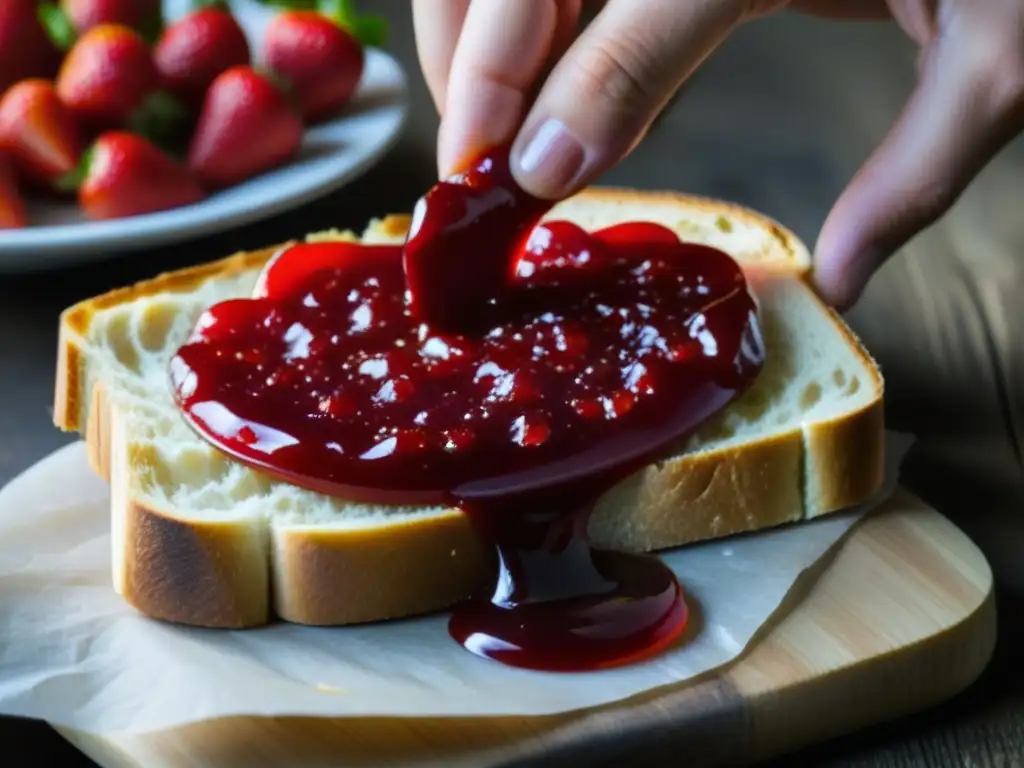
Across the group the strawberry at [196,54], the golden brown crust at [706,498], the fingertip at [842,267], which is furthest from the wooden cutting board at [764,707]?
the strawberry at [196,54]

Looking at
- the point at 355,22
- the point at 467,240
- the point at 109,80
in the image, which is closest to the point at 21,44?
the point at 109,80

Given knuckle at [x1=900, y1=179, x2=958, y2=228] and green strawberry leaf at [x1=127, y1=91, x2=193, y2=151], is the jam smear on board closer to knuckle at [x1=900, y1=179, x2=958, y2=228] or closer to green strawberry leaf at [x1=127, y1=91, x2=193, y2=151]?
knuckle at [x1=900, y1=179, x2=958, y2=228]

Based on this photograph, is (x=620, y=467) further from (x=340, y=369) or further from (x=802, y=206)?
(x=802, y=206)

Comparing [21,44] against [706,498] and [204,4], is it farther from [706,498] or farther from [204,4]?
[706,498]

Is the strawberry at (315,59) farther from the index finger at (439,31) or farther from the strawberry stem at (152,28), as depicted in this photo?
the index finger at (439,31)

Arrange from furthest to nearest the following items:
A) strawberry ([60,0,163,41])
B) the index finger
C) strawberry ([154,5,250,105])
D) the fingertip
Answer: strawberry ([60,0,163,41]) → strawberry ([154,5,250,105]) → the index finger → the fingertip

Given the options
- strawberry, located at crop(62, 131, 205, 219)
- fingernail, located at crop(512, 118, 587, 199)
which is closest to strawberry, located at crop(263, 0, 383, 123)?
strawberry, located at crop(62, 131, 205, 219)
